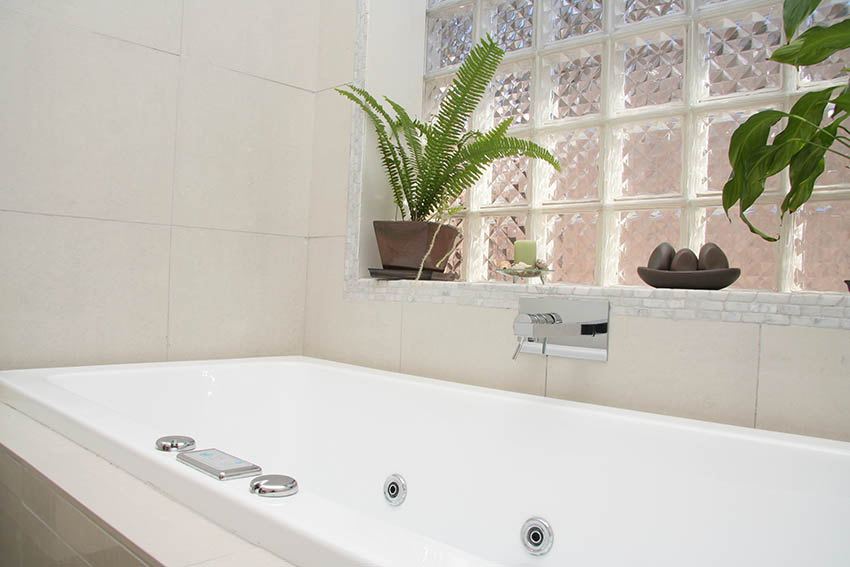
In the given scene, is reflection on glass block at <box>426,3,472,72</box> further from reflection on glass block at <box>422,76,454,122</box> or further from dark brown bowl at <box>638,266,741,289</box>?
dark brown bowl at <box>638,266,741,289</box>

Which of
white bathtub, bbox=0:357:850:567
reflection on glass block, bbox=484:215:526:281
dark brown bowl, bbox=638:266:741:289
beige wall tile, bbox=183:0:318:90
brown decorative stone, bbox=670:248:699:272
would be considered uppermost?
beige wall tile, bbox=183:0:318:90

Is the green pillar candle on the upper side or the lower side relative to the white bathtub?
upper

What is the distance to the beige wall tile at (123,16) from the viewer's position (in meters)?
1.65

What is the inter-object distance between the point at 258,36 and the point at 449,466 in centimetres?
149

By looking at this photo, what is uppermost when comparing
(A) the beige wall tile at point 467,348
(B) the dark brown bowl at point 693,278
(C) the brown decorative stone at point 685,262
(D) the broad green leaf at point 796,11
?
(D) the broad green leaf at point 796,11

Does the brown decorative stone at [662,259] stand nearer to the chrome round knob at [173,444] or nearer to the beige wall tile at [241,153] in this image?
the chrome round knob at [173,444]

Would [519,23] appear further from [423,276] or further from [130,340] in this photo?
[130,340]

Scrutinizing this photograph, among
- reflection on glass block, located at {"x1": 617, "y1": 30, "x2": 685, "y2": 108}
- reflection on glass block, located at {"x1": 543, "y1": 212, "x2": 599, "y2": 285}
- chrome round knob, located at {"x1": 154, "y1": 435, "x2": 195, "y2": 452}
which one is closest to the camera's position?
chrome round knob, located at {"x1": 154, "y1": 435, "x2": 195, "y2": 452}

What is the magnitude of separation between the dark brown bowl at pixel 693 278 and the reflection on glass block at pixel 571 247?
398mm

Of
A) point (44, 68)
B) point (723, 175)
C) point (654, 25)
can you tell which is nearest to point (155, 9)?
point (44, 68)

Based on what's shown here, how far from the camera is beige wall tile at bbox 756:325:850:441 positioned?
1.15 meters

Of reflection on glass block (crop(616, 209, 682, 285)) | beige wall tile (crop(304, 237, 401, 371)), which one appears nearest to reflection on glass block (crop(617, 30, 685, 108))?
reflection on glass block (crop(616, 209, 682, 285))

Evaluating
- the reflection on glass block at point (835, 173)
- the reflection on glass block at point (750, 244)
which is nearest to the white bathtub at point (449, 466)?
the reflection on glass block at point (750, 244)

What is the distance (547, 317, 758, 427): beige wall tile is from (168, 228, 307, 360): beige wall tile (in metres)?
1.07
